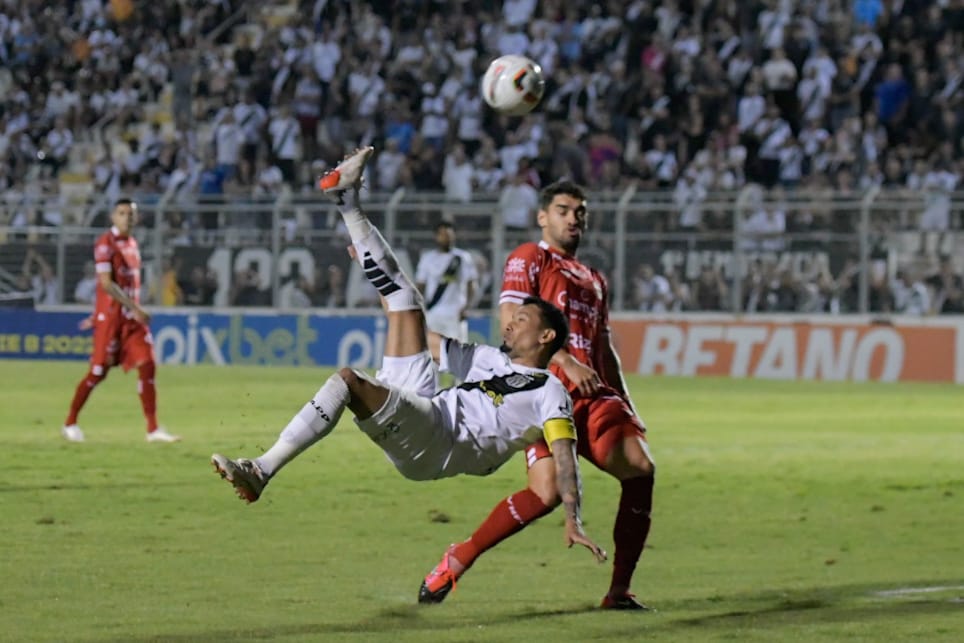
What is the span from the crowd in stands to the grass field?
937cm

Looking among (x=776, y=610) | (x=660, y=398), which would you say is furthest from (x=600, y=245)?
(x=776, y=610)

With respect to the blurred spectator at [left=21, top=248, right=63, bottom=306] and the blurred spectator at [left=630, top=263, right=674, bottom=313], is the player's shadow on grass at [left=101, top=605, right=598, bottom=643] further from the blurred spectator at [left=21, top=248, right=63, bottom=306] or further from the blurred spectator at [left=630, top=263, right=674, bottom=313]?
the blurred spectator at [left=21, top=248, right=63, bottom=306]

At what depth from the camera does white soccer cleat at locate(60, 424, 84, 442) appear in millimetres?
16811

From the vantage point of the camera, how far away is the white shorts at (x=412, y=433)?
7609 mm

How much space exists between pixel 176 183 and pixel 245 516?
22109mm

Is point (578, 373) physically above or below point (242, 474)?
above

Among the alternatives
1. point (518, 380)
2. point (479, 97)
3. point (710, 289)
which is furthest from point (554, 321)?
point (479, 97)

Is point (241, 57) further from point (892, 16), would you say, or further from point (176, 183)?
point (892, 16)

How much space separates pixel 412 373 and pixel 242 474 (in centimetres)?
113

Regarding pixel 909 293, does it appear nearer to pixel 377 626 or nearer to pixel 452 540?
pixel 452 540

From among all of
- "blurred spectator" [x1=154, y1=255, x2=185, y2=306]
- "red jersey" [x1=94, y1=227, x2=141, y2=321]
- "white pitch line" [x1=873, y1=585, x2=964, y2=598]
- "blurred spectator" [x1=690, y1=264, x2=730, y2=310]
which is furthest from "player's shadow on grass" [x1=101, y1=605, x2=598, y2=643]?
"blurred spectator" [x1=154, y1=255, x2=185, y2=306]

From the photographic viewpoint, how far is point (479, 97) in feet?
102

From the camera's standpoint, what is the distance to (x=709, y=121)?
95.4ft

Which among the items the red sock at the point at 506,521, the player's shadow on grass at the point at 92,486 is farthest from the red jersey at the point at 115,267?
the red sock at the point at 506,521
